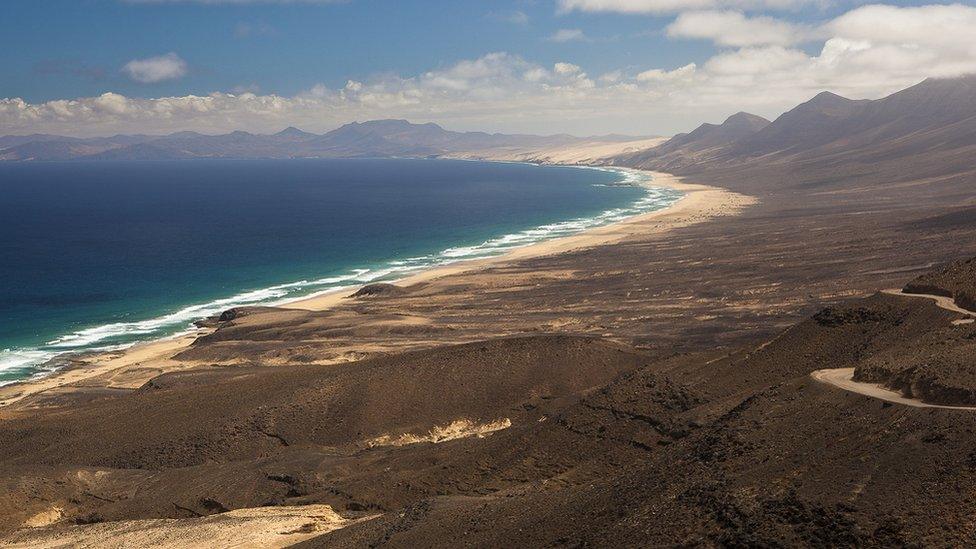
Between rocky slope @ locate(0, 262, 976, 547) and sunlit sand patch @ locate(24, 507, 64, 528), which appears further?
sunlit sand patch @ locate(24, 507, 64, 528)

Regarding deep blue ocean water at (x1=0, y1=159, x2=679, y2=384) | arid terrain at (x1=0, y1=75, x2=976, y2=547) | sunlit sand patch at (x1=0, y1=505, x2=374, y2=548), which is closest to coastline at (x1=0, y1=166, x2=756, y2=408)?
arid terrain at (x1=0, y1=75, x2=976, y2=547)

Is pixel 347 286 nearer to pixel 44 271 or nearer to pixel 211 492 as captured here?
pixel 44 271

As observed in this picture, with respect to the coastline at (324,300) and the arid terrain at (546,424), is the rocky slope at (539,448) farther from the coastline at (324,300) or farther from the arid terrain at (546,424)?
the coastline at (324,300)

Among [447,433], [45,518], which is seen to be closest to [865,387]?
[447,433]

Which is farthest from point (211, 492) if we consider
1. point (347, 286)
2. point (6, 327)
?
point (347, 286)

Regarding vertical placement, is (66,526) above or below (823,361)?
below

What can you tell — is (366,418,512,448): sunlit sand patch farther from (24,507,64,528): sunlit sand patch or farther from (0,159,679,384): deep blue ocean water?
(0,159,679,384): deep blue ocean water

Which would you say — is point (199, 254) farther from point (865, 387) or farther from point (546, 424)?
point (865, 387)
